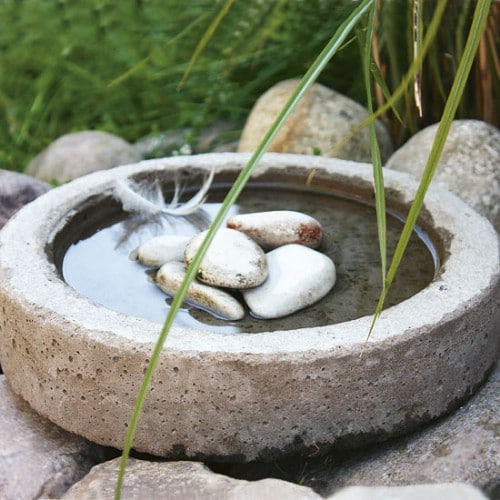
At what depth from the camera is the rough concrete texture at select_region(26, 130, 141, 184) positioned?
11.4 ft

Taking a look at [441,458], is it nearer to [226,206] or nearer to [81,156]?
[226,206]

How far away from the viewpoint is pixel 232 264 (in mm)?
1914

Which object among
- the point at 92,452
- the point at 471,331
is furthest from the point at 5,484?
the point at 471,331

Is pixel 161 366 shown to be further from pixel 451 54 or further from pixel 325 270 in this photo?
pixel 451 54

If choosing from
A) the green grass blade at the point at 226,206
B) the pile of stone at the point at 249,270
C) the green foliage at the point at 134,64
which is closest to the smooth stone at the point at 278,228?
the pile of stone at the point at 249,270

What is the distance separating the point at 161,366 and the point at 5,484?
1.49 feet

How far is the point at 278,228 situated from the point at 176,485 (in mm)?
836

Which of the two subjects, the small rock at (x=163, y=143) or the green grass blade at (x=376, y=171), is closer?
the green grass blade at (x=376, y=171)

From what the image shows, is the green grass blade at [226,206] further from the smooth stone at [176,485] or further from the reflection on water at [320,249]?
the reflection on water at [320,249]

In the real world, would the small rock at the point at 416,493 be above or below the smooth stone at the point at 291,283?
below

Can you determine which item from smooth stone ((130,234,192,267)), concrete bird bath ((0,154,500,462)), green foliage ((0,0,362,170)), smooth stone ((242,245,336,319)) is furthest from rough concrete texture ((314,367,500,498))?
green foliage ((0,0,362,170))

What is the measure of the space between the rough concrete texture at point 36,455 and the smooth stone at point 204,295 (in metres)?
0.42

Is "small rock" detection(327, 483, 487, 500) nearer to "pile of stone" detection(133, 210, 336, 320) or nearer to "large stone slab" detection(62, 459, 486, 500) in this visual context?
"large stone slab" detection(62, 459, 486, 500)

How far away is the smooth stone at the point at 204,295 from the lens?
1872 mm
